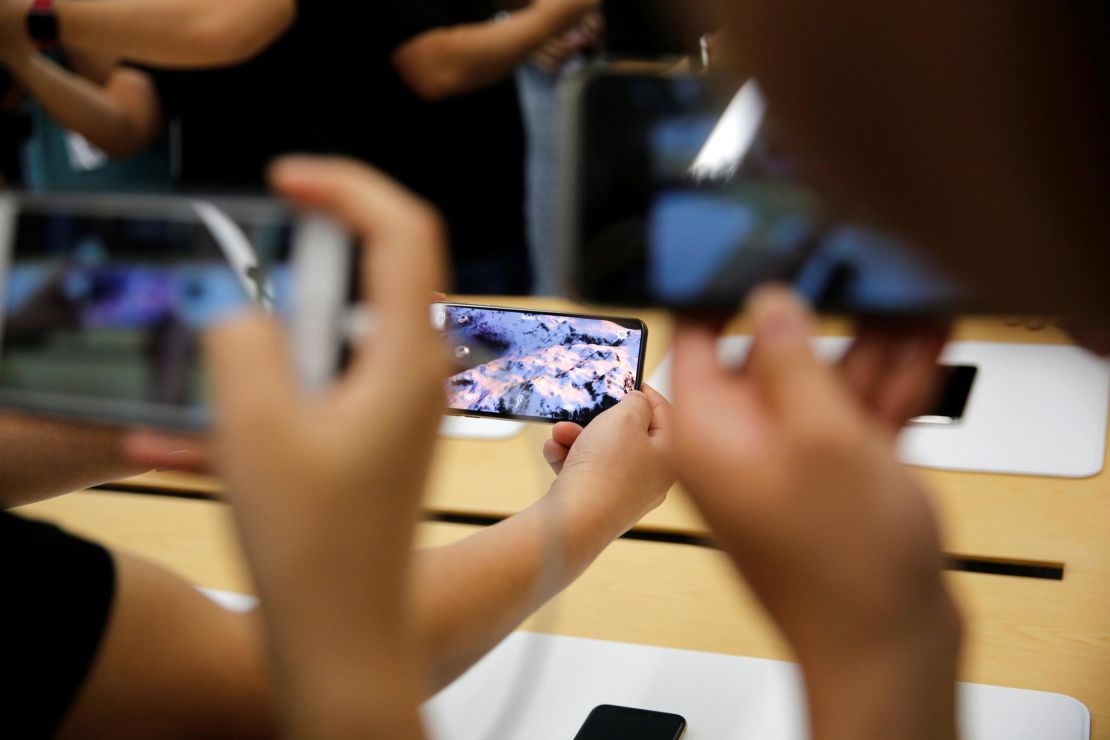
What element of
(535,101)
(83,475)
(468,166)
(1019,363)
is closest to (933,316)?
(83,475)

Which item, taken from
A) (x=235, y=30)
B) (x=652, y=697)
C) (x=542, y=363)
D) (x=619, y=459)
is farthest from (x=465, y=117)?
(x=652, y=697)

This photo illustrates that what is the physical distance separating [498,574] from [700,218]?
0.90 feet

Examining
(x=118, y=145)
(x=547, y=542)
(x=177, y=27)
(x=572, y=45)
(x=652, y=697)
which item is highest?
(x=572, y=45)

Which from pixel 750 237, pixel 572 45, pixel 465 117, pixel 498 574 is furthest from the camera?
pixel 572 45

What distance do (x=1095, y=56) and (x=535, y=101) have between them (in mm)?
1969

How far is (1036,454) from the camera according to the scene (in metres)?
0.78

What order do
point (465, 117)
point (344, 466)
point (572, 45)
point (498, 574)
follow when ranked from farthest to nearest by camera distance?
point (572, 45)
point (465, 117)
point (498, 574)
point (344, 466)

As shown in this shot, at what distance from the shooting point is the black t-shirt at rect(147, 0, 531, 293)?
0.97 meters

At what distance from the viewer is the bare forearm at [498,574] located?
0.50m

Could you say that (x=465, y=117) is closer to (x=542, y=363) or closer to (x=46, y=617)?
(x=542, y=363)

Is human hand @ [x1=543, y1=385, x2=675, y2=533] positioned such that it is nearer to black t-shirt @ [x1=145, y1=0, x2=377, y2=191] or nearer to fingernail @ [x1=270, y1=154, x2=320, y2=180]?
fingernail @ [x1=270, y1=154, x2=320, y2=180]

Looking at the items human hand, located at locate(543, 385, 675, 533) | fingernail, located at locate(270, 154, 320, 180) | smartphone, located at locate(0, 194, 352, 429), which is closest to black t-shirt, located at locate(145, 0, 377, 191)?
human hand, located at locate(543, 385, 675, 533)

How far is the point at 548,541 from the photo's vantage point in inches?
22.3

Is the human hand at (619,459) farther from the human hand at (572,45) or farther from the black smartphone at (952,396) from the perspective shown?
the human hand at (572,45)
